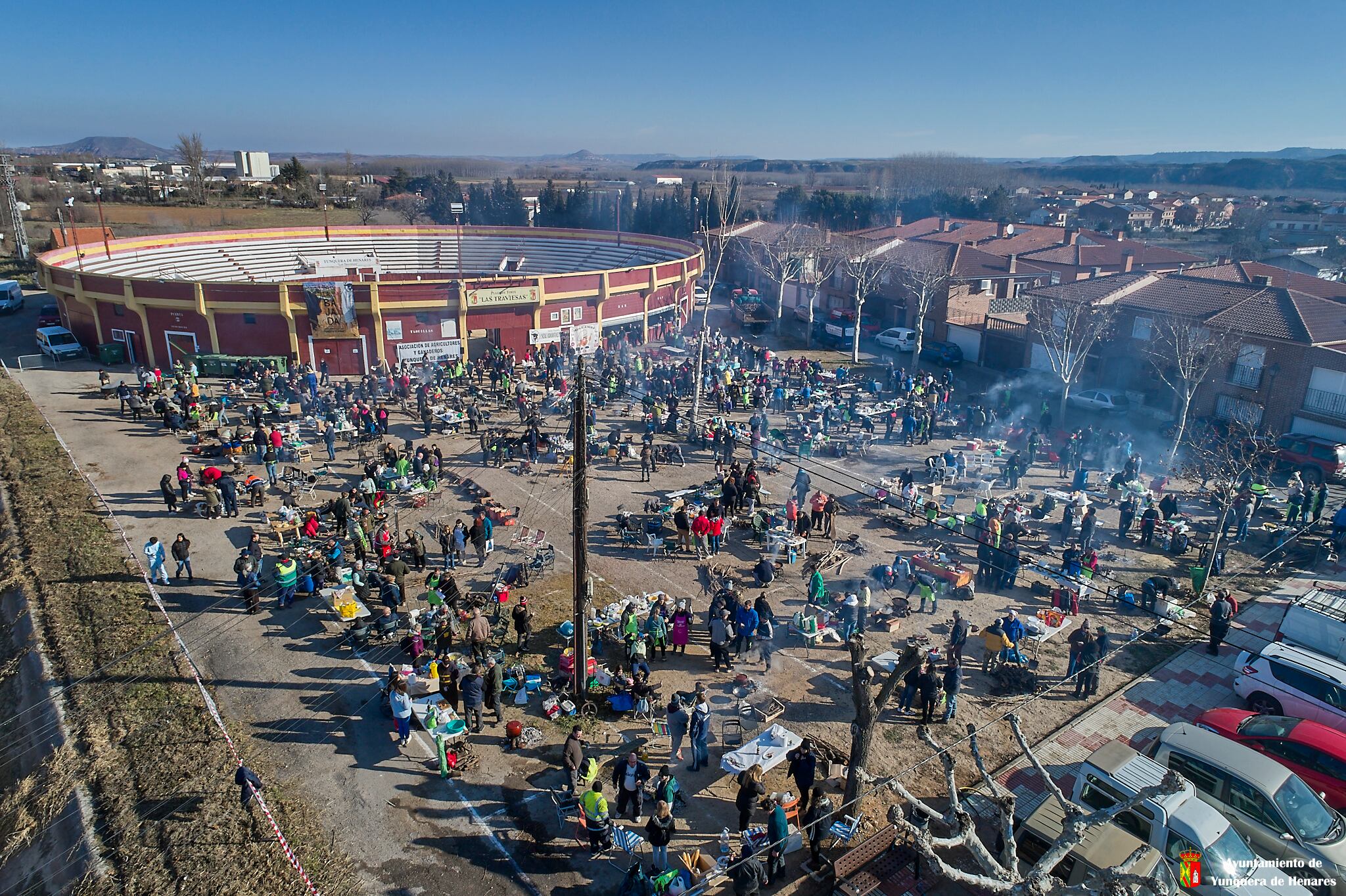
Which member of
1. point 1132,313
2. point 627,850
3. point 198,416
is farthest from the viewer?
point 1132,313

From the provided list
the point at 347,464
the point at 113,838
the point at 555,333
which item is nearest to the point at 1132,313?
the point at 555,333

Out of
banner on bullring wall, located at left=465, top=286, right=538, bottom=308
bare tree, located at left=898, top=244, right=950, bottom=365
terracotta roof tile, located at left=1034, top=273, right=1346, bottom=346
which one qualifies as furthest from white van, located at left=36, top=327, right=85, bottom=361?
terracotta roof tile, located at left=1034, top=273, right=1346, bottom=346

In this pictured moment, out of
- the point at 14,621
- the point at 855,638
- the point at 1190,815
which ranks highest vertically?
the point at 855,638

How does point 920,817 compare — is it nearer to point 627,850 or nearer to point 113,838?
point 627,850

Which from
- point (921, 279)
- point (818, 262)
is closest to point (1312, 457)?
point (921, 279)

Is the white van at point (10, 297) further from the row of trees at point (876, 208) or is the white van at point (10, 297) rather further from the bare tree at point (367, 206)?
the row of trees at point (876, 208)

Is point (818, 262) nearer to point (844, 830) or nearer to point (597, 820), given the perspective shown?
point (844, 830)
